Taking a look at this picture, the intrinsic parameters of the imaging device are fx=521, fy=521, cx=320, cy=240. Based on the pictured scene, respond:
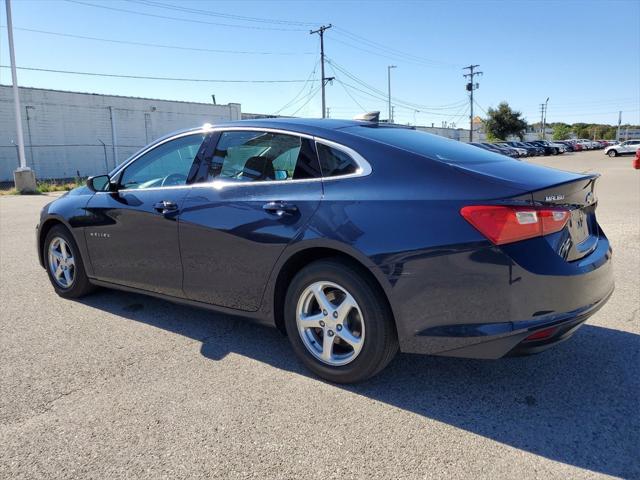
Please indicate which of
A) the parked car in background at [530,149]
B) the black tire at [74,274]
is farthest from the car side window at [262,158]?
the parked car in background at [530,149]

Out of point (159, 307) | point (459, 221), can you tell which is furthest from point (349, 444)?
point (159, 307)

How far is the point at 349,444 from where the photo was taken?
265 centimetres

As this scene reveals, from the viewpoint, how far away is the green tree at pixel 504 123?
76.3 m

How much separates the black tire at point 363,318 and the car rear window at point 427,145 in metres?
0.84

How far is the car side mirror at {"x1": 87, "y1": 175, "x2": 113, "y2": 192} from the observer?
186 inches

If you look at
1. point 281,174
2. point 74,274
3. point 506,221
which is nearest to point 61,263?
point 74,274

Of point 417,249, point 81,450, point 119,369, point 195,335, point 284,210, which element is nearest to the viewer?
point 81,450

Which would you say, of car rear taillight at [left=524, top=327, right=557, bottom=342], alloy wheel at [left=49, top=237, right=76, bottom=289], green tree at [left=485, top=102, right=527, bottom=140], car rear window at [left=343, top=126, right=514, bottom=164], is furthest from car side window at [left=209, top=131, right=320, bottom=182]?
green tree at [left=485, top=102, right=527, bottom=140]

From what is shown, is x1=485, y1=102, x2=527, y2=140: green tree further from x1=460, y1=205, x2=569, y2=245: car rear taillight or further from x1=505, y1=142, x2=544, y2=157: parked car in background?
x1=460, y1=205, x2=569, y2=245: car rear taillight

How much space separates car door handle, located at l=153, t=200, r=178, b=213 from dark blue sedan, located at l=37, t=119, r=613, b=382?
0.01m

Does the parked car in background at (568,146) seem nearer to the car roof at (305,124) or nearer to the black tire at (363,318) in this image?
the car roof at (305,124)

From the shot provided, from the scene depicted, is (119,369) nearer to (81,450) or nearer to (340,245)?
(81,450)

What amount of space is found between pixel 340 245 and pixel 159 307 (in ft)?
8.24

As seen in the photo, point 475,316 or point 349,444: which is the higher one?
point 475,316
